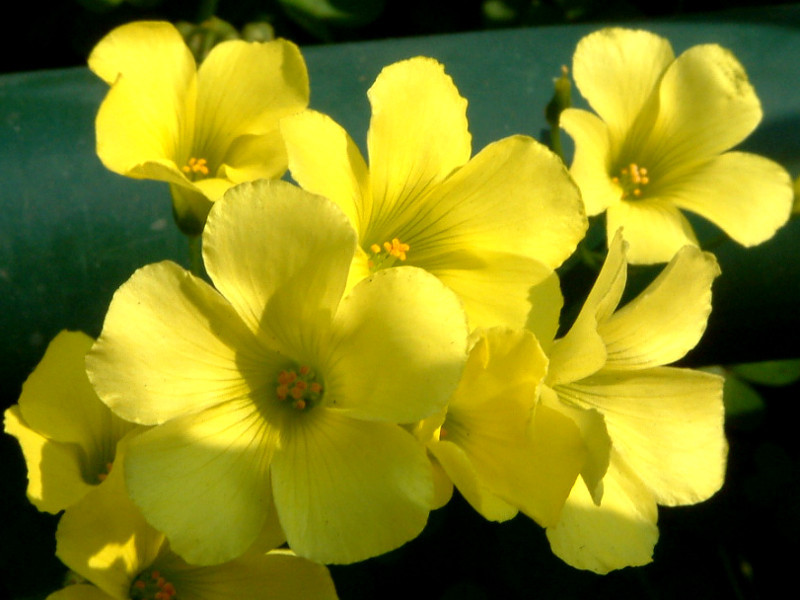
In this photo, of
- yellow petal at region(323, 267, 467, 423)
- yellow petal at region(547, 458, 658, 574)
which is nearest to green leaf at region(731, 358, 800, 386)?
yellow petal at region(547, 458, 658, 574)

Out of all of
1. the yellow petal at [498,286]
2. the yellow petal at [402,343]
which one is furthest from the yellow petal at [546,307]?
the yellow petal at [402,343]

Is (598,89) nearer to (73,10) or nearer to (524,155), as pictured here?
(524,155)

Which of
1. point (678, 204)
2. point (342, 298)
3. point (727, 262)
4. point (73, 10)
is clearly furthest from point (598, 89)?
point (73, 10)

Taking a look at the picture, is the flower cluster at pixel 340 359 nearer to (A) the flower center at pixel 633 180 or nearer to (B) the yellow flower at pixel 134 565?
(B) the yellow flower at pixel 134 565

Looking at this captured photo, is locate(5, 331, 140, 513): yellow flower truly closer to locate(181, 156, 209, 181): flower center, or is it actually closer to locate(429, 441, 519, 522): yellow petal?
locate(181, 156, 209, 181): flower center

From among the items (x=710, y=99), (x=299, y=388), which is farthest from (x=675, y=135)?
(x=299, y=388)

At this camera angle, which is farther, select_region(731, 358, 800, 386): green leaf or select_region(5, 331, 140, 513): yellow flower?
select_region(731, 358, 800, 386): green leaf
